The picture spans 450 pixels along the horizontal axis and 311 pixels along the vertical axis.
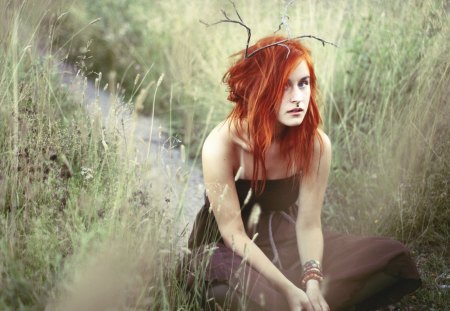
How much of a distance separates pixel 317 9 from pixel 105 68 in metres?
1.63

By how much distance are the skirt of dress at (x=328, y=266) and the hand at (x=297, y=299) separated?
0.03 metres

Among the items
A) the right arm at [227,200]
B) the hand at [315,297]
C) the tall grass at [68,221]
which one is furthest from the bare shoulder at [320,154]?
the tall grass at [68,221]

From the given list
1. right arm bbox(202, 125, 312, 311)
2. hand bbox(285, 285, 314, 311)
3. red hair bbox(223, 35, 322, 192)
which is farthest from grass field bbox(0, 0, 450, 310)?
hand bbox(285, 285, 314, 311)

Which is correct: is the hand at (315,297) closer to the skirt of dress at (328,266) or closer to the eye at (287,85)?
the skirt of dress at (328,266)

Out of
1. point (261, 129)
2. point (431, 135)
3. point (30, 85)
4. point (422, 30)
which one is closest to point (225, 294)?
point (261, 129)

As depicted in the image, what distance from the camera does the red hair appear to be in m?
2.55

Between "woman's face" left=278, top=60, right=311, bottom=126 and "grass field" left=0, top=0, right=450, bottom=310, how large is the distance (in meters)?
0.35

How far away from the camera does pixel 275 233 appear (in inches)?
113

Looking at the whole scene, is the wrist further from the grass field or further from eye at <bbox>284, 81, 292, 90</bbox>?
eye at <bbox>284, 81, 292, 90</bbox>

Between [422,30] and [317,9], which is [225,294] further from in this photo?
[317,9]

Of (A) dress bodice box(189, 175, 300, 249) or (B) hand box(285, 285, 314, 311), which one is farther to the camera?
(A) dress bodice box(189, 175, 300, 249)

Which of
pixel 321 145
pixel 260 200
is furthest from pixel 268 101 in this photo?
pixel 260 200

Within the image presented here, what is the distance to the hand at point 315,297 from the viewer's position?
2.58 meters

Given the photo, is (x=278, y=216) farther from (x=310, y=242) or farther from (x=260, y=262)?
(x=260, y=262)
